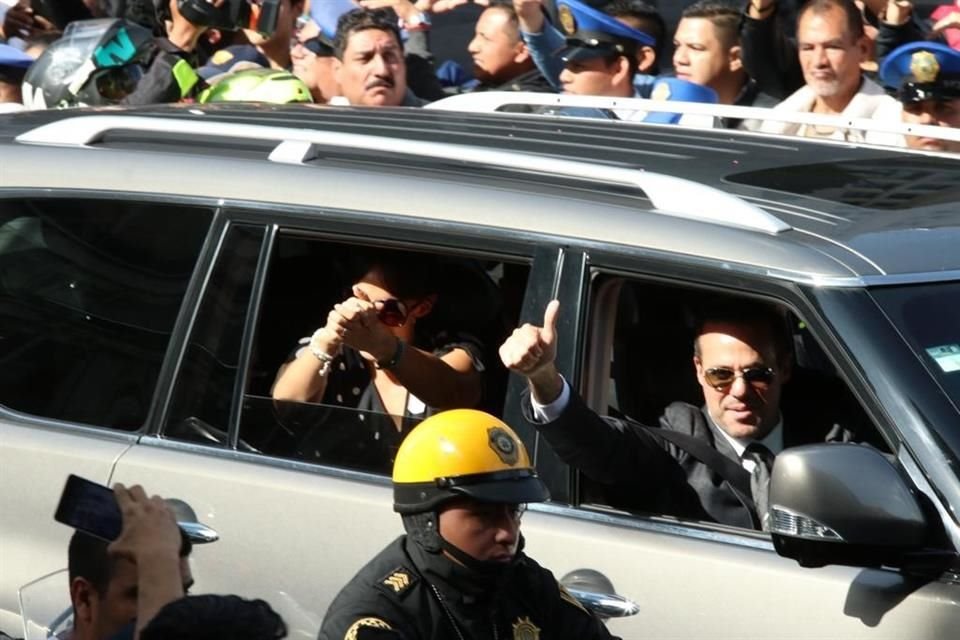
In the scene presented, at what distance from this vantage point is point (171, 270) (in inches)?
174

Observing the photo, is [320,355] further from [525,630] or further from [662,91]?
[662,91]

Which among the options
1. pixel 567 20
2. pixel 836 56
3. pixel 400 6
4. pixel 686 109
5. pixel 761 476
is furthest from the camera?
pixel 400 6

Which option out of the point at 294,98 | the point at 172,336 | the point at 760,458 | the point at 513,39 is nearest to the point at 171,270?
the point at 172,336

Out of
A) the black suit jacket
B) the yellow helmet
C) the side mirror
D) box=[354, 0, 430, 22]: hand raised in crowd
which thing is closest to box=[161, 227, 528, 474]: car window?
the black suit jacket

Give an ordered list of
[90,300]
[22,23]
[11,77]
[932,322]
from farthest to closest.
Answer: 1. [22,23]
2. [11,77]
3. [90,300]
4. [932,322]

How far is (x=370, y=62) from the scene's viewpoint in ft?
24.3

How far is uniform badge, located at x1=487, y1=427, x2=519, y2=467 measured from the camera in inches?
132

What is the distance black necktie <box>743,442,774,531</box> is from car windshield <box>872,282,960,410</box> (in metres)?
0.44

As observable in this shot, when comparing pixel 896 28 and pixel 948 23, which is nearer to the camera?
→ pixel 896 28

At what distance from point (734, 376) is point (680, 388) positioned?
0.20 meters

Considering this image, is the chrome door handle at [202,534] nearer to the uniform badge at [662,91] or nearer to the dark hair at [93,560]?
the dark hair at [93,560]

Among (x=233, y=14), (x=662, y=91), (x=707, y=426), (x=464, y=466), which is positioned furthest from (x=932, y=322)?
(x=233, y=14)

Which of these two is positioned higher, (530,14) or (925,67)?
(925,67)

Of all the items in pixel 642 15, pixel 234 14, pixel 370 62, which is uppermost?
pixel 642 15
